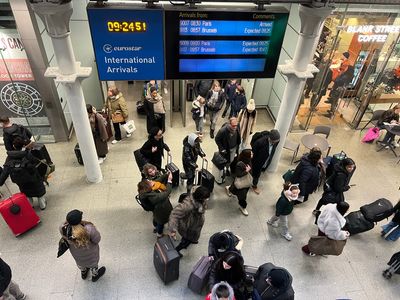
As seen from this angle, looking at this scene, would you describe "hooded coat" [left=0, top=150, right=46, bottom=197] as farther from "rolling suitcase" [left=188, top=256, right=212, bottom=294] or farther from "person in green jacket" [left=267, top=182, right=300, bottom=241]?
"person in green jacket" [left=267, top=182, right=300, bottom=241]

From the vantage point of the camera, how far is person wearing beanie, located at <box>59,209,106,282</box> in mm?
4316

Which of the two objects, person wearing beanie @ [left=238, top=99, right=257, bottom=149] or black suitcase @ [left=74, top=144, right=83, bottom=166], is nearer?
person wearing beanie @ [left=238, top=99, right=257, bottom=149]

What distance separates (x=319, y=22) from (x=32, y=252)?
6439 millimetres

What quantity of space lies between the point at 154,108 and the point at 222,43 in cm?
356

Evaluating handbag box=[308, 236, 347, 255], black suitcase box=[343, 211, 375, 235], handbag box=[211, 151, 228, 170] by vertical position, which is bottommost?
black suitcase box=[343, 211, 375, 235]

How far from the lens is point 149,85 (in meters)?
8.55

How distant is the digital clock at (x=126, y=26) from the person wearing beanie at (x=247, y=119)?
3.32m

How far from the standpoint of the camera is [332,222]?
5.24m

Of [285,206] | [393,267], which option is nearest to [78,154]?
[285,206]

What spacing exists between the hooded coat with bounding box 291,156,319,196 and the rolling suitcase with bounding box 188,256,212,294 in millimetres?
2248

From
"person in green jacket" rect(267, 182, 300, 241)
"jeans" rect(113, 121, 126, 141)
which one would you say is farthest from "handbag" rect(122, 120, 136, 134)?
"person in green jacket" rect(267, 182, 300, 241)

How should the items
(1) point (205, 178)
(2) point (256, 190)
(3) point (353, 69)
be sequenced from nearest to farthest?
1. (1) point (205, 178)
2. (2) point (256, 190)
3. (3) point (353, 69)

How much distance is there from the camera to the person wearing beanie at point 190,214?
489 centimetres

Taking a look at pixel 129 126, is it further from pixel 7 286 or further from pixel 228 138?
pixel 7 286
